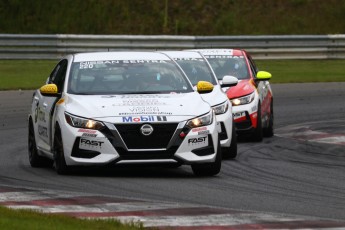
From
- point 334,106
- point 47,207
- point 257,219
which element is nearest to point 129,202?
point 47,207

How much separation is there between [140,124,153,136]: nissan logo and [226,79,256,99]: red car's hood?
5.67m

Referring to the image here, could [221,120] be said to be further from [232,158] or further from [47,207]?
[47,207]

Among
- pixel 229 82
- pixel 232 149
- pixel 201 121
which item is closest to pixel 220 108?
pixel 232 149

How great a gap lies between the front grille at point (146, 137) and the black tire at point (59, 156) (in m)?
0.80

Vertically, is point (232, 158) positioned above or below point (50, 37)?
above

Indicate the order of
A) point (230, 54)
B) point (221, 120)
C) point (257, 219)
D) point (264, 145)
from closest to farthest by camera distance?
point (257, 219), point (221, 120), point (264, 145), point (230, 54)

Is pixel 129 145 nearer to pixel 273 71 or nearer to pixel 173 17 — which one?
pixel 273 71

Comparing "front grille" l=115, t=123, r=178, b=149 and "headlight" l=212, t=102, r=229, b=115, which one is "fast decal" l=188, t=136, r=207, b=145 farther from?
"headlight" l=212, t=102, r=229, b=115

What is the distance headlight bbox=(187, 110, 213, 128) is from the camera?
1384 cm

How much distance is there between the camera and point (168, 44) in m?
37.7

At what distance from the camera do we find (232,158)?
16.5 metres

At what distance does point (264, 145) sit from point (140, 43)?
19.0 meters

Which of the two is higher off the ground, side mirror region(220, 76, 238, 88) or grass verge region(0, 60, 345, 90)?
side mirror region(220, 76, 238, 88)

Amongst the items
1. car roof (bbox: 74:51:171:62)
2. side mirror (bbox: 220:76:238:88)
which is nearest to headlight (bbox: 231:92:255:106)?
side mirror (bbox: 220:76:238:88)
